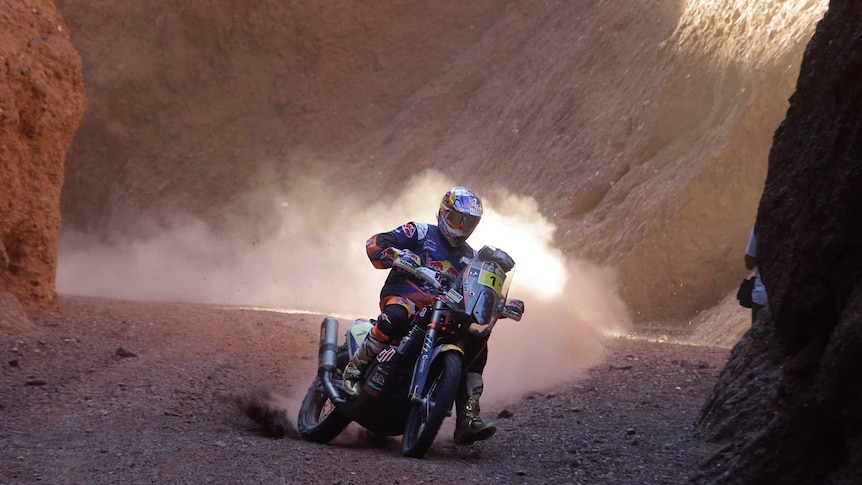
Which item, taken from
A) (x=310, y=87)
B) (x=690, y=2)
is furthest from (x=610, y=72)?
(x=310, y=87)

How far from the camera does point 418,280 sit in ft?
25.2

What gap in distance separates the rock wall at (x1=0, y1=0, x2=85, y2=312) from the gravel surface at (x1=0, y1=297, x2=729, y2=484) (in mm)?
699

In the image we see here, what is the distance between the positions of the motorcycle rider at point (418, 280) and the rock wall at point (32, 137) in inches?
226

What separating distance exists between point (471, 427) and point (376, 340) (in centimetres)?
101

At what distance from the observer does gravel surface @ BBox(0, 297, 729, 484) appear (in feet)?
20.2

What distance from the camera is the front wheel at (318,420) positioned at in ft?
25.4

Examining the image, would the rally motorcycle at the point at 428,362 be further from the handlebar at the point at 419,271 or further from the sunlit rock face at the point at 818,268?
the sunlit rock face at the point at 818,268

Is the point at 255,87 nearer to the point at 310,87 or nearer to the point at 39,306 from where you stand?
the point at 310,87

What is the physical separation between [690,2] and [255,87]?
15690mm

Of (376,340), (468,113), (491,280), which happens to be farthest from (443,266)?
(468,113)

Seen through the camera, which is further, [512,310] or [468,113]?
[468,113]

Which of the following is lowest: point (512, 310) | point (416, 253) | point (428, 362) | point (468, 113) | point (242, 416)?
point (242, 416)

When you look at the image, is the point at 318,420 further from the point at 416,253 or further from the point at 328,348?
the point at 416,253

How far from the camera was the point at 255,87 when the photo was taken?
31.1 meters
